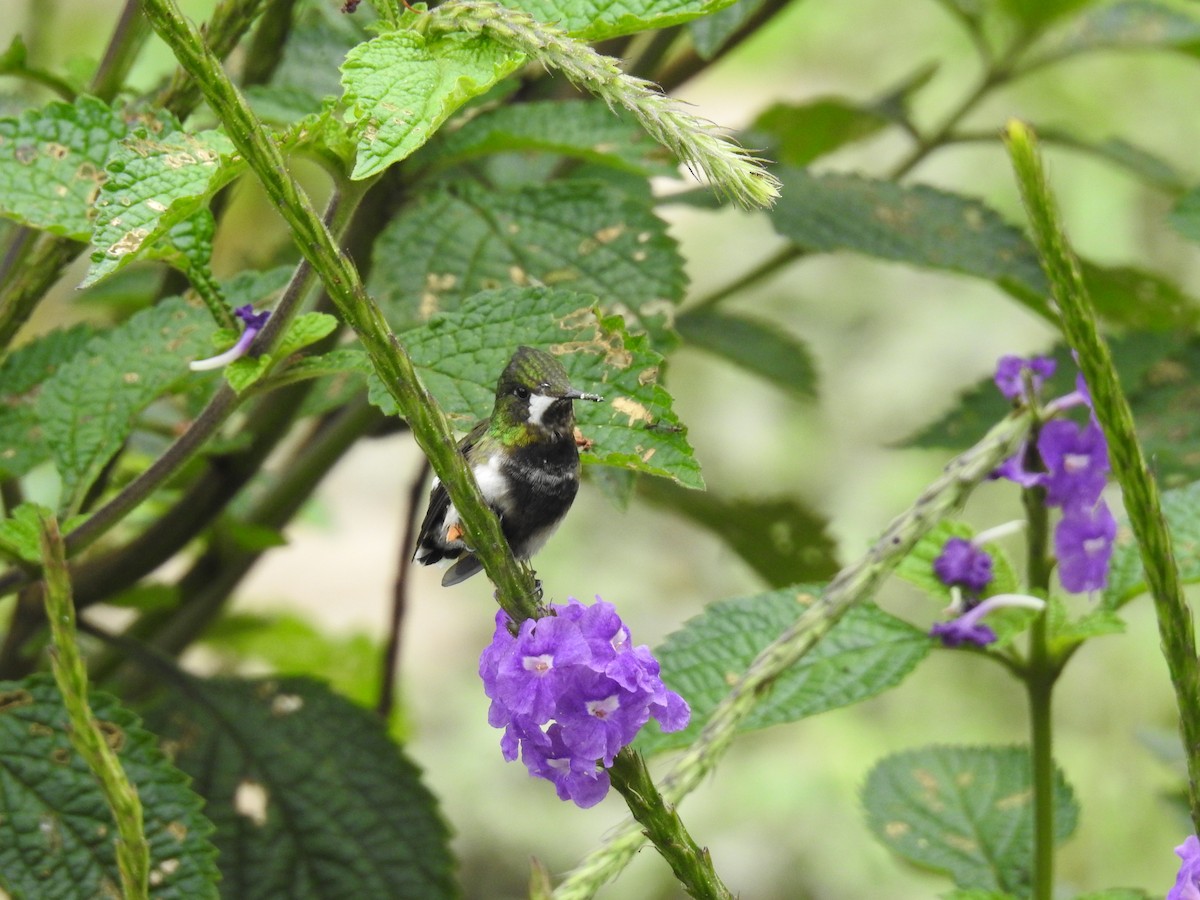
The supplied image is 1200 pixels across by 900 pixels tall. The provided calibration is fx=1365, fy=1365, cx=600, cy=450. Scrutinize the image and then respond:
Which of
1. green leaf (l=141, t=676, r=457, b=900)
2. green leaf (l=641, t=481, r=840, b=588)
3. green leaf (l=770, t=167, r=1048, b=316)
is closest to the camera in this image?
green leaf (l=141, t=676, r=457, b=900)

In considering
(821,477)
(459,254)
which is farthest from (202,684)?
(821,477)

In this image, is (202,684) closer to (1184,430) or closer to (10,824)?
(10,824)

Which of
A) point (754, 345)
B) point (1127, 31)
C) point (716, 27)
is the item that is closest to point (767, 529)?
point (754, 345)

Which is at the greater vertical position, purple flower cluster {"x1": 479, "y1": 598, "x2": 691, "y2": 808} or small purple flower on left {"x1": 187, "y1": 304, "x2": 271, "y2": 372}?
small purple flower on left {"x1": 187, "y1": 304, "x2": 271, "y2": 372}

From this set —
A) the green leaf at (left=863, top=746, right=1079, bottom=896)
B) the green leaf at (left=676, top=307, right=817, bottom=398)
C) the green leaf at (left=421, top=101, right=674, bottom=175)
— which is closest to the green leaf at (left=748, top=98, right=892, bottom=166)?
the green leaf at (left=676, top=307, right=817, bottom=398)

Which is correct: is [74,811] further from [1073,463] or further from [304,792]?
[1073,463]

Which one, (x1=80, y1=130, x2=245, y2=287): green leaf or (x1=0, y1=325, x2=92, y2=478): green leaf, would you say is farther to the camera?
(x1=0, y1=325, x2=92, y2=478): green leaf

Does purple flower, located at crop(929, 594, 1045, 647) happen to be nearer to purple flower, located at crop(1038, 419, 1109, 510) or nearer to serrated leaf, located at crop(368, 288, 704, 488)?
purple flower, located at crop(1038, 419, 1109, 510)
